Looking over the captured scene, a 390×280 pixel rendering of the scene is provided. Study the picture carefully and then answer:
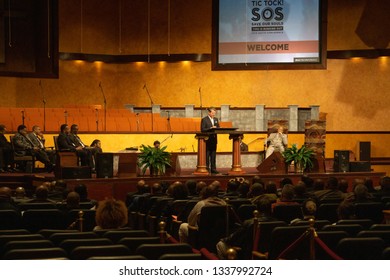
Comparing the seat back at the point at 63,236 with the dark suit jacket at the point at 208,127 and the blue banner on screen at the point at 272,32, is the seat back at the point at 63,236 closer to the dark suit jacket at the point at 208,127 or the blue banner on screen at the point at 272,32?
the dark suit jacket at the point at 208,127

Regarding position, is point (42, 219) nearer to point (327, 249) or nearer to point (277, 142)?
point (327, 249)

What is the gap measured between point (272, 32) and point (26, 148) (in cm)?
736

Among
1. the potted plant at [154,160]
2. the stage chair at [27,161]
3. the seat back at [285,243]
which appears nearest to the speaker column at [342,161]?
the potted plant at [154,160]

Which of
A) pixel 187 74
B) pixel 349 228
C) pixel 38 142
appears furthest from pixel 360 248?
pixel 187 74

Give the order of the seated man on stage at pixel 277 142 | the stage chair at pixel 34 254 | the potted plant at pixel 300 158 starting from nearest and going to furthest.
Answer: the stage chair at pixel 34 254
the potted plant at pixel 300 158
the seated man on stage at pixel 277 142

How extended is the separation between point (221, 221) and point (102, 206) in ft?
5.48

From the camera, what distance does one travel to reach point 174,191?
350 inches

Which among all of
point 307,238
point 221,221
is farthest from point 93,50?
point 307,238

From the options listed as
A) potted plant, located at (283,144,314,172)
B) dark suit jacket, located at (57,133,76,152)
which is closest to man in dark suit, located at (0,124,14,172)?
dark suit jacket, located at (57,133,76,152)

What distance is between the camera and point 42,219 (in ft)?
23.4

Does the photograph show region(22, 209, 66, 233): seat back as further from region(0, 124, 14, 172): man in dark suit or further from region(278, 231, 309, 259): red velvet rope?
region(0, 124, 14, 172): man in dark suit

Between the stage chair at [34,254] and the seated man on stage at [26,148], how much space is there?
10.0 metres

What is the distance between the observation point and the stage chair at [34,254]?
434 centimetres
